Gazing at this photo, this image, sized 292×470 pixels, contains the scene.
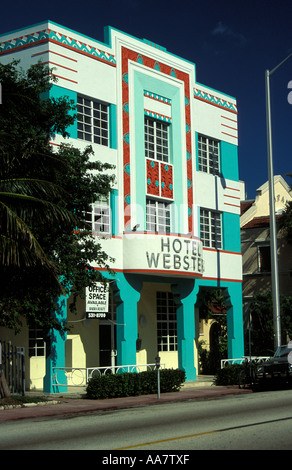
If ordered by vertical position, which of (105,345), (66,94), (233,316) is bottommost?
(105,345)

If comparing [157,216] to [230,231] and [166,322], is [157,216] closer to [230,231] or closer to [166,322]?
[230,231]

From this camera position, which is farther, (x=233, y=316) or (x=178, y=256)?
(x=233, y=316)

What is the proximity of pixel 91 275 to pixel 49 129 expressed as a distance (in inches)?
184

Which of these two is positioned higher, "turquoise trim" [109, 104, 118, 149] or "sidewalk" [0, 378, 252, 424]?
"turquoise trim" [109, 104, 118, 149]

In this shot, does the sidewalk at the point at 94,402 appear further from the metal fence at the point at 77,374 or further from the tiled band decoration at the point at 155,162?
the tiled band decoration at the point at 155,162

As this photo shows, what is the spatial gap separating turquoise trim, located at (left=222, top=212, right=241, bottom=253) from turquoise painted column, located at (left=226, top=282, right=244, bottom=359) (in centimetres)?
164

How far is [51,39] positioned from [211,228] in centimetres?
1094

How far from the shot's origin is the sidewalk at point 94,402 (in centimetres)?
1727

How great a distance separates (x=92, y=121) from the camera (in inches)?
999

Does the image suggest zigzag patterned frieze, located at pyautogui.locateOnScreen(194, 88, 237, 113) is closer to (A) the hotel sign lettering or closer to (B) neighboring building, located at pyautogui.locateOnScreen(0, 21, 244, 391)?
(B) neighboring building, located at pyautogui.locateOnScreen(0, 21, 244, 391)

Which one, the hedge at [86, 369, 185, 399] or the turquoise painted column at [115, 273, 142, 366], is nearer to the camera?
the hedge at [86, 369, 185, 399]

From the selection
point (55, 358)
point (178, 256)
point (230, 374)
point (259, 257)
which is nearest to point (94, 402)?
point (55, 358)

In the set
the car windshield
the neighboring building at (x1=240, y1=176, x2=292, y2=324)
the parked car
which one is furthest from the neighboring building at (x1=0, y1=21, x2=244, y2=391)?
the neighboring building at (x1=240, y1=176, x2=292, y2=324)

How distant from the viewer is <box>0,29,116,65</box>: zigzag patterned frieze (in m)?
23.9
